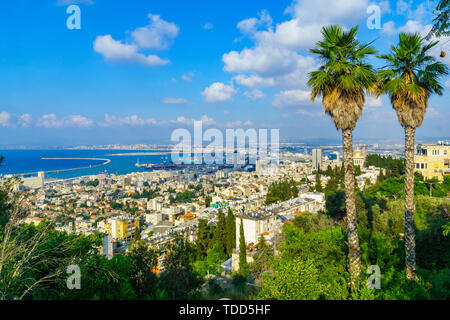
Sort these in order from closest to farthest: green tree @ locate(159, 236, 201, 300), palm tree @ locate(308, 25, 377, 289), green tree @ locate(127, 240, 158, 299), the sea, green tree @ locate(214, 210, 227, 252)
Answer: palm tree @ locate(308, 25, 377, 289) → green tree @ locate(127, 240, 158, 299) → green tree @ locate(159, 236, 201, 300) → green tree @ locate(214, 210, 227, 252) → the sea

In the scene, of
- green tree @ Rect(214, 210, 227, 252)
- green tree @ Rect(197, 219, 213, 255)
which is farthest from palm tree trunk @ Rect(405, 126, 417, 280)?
green tree @ Rect(197, 219, 213, 255)

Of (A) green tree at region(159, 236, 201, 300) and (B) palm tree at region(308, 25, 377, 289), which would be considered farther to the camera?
(A) green tree at region(159, 236, 201, 300)

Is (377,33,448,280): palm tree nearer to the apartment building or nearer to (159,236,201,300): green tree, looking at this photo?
(159,236,201,300): green tree

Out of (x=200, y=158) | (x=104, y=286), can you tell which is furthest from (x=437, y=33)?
(x=200, y=158)

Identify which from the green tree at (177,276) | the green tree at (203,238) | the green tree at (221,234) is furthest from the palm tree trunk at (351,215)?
the green tree at (203,238)

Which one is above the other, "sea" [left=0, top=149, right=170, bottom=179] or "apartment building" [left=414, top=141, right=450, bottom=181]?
"apartment building" [left=414, top=141, right=450, bottom=181]
